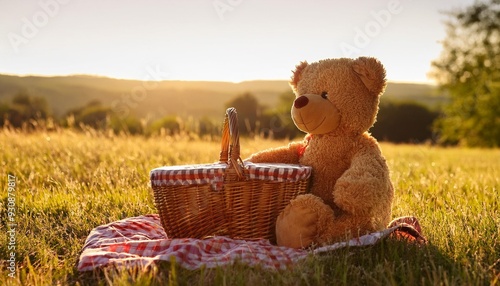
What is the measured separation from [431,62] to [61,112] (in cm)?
2136

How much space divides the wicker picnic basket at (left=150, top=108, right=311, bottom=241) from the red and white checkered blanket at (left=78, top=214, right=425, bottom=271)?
12 centimetres

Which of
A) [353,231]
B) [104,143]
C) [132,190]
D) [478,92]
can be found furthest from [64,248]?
[478,92]

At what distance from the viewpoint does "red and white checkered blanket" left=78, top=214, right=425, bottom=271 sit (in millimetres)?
2938

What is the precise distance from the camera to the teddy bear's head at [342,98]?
352cm

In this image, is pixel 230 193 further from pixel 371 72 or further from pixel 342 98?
pixel 371 72

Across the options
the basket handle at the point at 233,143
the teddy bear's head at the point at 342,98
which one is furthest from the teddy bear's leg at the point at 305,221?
the teddy bear's head at the point at 342,98

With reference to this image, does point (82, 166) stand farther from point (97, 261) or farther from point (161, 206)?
point (97, 261)

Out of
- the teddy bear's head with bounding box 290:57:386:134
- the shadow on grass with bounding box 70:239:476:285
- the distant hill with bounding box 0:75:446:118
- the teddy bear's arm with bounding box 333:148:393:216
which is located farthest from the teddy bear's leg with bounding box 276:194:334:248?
the distant hill with bounding box 0:75:446:118

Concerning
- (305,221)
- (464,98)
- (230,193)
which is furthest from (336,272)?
(464,98)

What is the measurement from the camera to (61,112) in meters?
33.6

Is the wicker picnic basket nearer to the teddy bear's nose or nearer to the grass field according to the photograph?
the teddy bear's nose

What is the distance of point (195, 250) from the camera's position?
10.3ft

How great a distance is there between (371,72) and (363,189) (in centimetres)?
77

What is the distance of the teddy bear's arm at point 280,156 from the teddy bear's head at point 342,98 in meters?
0.44
